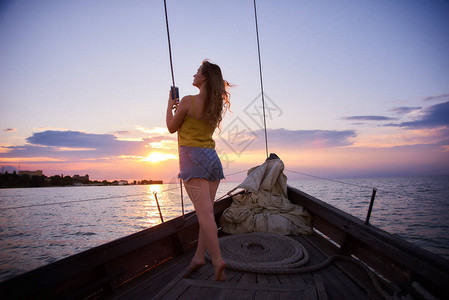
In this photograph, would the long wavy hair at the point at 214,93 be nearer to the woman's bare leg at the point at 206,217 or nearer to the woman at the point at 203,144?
the woman at the point at 203,144

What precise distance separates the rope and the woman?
1.39 ft

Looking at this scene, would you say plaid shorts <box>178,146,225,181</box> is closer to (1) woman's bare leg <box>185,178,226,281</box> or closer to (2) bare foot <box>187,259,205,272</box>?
(1) woman's bare leg <box>185,178,226,281</box>

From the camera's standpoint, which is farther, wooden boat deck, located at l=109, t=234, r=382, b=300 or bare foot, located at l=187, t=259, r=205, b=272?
bare foot, located at l=187, t=259, r=205, b=272

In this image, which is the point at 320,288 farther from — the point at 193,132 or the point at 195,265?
the point at 193,132

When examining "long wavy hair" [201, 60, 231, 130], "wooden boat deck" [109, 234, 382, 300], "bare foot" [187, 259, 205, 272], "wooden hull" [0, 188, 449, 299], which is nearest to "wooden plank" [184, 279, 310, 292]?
"wooden boat deck" [109, 234, 382, 300]

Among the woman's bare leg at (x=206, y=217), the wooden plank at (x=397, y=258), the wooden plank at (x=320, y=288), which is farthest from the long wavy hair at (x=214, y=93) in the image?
the wooden plank at (x=397, y=258)

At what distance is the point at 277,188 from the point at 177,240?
6.41ft

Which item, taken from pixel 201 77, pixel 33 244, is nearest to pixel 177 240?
pixel 201 77

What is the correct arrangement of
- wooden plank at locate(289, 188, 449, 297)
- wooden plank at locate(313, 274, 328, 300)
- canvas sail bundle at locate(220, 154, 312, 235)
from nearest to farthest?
wooden plank at locate(289, 188, 449, 297) → wooden plank at locate(313, 274, 328, 300) → canvas sail bundle at locate(220, 154, 312, 235)

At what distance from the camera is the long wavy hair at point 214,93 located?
1659mm

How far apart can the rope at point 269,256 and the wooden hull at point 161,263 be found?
0.49 ft

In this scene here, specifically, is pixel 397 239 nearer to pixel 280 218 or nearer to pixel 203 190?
pixel 203 190

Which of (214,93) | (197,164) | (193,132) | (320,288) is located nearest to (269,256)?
(320,288)

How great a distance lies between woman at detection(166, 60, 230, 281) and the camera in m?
1.59
